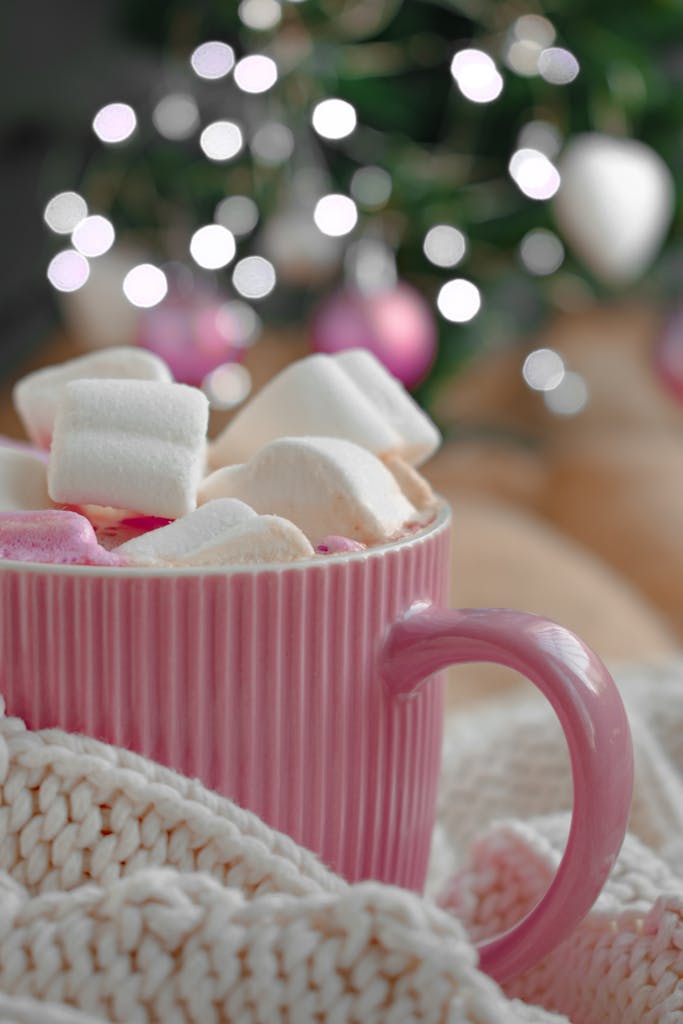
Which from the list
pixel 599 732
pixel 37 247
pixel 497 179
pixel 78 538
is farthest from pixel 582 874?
pixel 37 247

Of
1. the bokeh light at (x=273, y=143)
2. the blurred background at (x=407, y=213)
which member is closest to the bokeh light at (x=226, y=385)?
the blurred background at (x=407, y=213)

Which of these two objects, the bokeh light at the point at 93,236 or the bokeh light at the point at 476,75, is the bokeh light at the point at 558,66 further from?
the bokeh light at the point at 93,236

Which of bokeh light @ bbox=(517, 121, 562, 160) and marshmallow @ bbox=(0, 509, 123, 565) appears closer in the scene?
marshmallow @ bbox=(0, 509, 123, 565)

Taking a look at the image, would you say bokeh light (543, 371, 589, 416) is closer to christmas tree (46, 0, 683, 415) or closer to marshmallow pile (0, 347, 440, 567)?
christmas tree (46, 0, 683, 415)

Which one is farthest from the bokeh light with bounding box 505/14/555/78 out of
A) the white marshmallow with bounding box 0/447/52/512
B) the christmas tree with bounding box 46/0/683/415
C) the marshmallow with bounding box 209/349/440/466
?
Answer: the white marshmallow with bounding box 0/447/52/512

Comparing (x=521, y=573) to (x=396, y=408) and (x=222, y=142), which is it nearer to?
(x=396, y=408)

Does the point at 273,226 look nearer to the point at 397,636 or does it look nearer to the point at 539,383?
the point at 539,383

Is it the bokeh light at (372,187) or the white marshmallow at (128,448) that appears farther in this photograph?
the bokeh light at (372,187)
